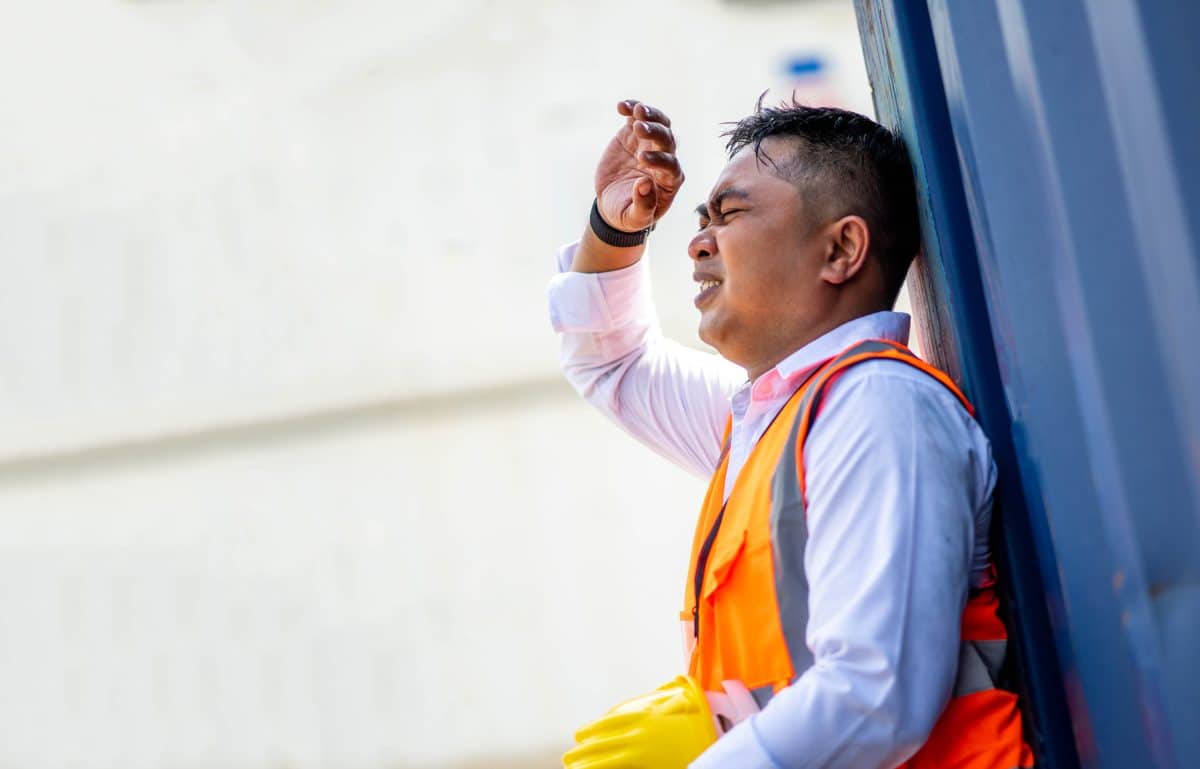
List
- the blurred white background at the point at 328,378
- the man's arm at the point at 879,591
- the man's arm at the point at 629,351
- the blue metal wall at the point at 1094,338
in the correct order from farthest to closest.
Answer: the blurred white background at the point at 328,378 < the man's arm at the point at 629,351 < the man's arm at the point at 879,591 < the blue metal wall at the point at 1094,338

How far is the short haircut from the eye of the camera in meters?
1.59

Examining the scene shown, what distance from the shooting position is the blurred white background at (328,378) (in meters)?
2.88

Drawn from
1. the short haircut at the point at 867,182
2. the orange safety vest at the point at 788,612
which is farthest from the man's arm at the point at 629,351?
the orange safety vest at the point at 788,612

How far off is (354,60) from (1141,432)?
8.28 ft

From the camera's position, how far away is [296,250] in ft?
10.1

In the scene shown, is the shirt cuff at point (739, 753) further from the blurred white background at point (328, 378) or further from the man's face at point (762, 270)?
the blurred white background at point (328, 378)

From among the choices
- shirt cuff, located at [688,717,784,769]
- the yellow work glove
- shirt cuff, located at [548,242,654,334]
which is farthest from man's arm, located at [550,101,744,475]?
shirt cuff, located at [688,717,784,769]

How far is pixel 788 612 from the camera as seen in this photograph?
126 centimetres

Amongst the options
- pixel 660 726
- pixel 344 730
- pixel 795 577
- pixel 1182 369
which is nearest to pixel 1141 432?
pixel 1182 369

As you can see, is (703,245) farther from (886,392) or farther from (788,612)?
(788,612)

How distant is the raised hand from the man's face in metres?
0.13

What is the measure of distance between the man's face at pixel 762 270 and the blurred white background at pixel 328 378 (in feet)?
4.32

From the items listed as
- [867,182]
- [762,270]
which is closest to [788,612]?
[762,270]

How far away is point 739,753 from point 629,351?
0.96 metres
